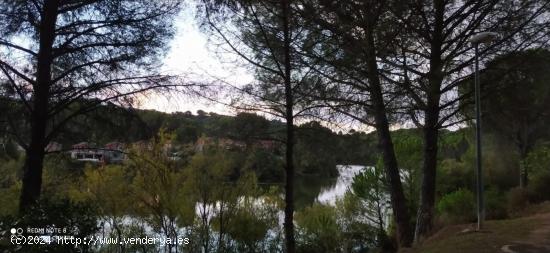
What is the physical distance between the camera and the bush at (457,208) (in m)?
20.2

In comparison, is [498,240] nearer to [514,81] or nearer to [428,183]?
[428,183]

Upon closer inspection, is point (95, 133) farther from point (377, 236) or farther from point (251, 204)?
point (377, 236)

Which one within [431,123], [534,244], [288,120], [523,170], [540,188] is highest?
[288,120]

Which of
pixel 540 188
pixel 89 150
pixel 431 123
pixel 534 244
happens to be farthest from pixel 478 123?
pixel 540 188

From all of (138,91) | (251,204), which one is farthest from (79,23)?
(251,204)

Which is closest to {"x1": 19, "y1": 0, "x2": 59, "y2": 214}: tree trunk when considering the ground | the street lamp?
the ground

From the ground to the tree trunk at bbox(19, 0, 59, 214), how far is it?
714 cm

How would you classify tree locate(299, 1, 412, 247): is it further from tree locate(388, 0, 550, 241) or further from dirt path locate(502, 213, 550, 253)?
dirt path locate(502, 213, 550, 253)

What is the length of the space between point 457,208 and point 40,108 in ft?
61.5

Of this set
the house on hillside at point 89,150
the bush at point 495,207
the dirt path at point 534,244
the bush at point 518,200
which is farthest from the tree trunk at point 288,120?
the bush at point 518,200

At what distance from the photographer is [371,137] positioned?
16594mm

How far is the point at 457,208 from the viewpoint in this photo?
23266mm

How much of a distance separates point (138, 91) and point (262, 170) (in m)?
7.43

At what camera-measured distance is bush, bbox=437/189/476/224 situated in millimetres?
20250
